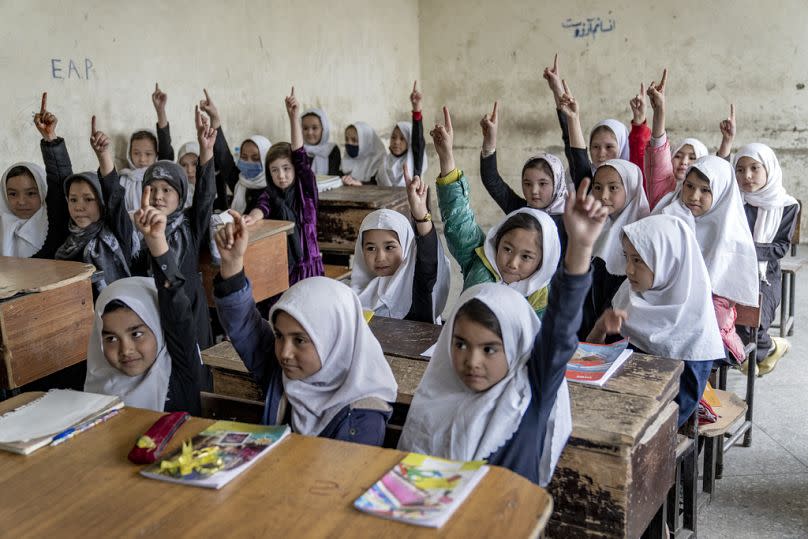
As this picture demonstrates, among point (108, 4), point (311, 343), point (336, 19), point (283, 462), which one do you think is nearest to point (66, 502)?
point (283, 462)

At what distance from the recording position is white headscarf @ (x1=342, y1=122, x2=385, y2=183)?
23.4ft

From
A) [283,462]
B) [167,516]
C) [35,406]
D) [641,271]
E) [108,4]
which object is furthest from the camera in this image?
[108,4]

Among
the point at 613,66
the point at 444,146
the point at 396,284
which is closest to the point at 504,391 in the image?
the point at 396,284

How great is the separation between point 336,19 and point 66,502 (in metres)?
6.42

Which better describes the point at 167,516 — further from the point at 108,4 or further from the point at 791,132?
the point at 791,132

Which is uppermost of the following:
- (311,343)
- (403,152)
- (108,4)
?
(108,4)

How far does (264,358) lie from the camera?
6.87 ft

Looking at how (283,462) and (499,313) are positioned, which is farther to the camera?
(499,313)

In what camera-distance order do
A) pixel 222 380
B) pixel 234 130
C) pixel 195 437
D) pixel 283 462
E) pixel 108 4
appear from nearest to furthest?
pixel 283 462, pixel 195 437, pixel 222 380, pixel 108 4, pixel 234 130

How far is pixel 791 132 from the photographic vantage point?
296 inches

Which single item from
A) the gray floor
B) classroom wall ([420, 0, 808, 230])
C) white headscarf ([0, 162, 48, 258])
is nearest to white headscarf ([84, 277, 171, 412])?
white headscarf ([0, 162, 48, 258])

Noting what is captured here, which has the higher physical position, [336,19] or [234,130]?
[336,19]

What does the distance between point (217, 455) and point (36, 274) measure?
1867mm

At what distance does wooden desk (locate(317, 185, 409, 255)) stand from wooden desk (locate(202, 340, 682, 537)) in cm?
295
